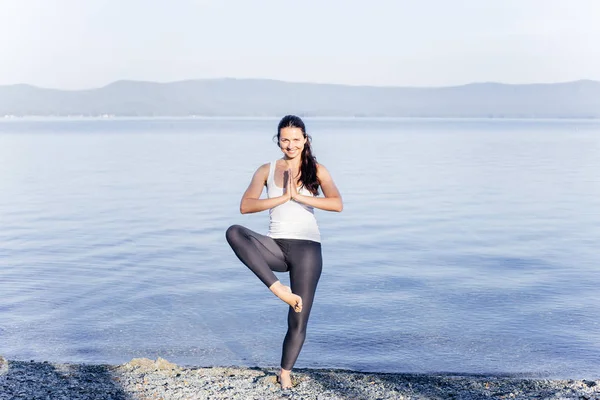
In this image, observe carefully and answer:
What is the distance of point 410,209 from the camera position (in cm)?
2448

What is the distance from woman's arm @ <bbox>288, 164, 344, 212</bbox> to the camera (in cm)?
654

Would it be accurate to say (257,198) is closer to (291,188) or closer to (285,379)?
(291,188)

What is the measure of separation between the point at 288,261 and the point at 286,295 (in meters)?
0.35

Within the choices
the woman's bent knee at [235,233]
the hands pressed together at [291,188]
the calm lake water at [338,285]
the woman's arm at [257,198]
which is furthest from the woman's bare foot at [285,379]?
the calm lake water at [338,285]

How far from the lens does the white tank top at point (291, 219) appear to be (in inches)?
265

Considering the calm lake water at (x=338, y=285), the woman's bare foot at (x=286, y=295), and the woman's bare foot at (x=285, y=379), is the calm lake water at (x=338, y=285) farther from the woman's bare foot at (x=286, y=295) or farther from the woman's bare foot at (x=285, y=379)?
the woman's bare foot at (x=286, y=295)

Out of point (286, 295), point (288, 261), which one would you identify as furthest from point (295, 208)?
point (286, 295)

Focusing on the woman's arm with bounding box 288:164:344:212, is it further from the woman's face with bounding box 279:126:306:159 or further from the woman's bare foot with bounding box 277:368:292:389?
the woman's bare foot with bounding box 277:368:292:389

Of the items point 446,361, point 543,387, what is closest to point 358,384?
point 543,387

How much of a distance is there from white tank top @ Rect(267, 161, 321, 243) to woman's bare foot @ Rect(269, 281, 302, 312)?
465mm

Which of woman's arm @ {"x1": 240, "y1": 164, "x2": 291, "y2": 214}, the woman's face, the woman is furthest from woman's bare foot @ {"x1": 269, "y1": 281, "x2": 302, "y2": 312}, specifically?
the woman's face

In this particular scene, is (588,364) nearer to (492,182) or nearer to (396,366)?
→ (396,366)

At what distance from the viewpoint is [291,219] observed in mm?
6754

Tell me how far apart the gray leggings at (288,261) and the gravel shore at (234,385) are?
442 mm
